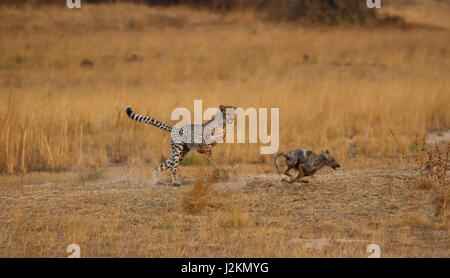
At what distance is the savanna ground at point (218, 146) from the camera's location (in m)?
7.18

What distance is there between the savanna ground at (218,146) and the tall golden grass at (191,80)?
0.04 m

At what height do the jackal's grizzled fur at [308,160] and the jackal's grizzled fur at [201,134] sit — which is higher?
the jackal's grizzled fur at [201,134]

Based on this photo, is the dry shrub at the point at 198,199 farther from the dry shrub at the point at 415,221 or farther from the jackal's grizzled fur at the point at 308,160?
the dry shrub at the point at 415,221

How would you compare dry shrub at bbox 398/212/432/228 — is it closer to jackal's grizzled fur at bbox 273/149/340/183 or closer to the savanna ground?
the savanna ground

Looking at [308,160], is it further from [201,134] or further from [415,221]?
[415,221]

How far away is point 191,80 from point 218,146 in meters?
6.56

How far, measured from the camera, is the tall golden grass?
1213cm

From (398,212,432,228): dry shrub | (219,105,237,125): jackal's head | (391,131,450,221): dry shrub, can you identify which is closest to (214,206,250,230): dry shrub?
(398,212,432,228): dry shrub

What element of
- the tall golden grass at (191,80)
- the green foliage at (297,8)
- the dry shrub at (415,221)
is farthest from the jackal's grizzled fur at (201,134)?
the green foliage at (297,8)

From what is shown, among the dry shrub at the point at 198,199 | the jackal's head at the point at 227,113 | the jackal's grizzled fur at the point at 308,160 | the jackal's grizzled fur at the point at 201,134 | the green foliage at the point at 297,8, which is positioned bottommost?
the dry shrub at the point at 198,199

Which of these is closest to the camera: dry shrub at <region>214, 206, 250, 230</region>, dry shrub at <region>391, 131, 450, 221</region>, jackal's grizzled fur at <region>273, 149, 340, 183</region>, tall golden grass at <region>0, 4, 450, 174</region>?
dry shrub at <region>214, 206, 250, 230</region>

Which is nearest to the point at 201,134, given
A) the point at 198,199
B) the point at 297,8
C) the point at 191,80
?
the point at 198,199

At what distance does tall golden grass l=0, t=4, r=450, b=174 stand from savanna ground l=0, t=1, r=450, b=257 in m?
0.04

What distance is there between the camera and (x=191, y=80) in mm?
18438
